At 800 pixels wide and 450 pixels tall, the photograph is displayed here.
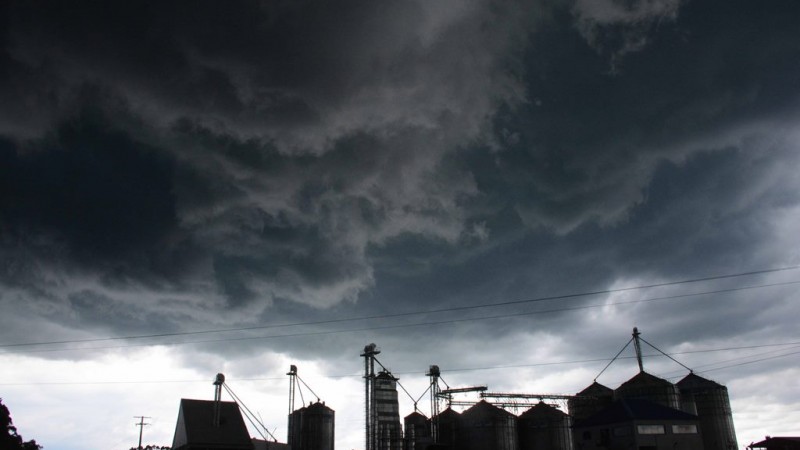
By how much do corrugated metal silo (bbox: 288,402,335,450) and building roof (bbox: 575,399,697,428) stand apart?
42.3m

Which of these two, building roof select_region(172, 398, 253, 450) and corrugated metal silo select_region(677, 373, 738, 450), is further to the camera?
corrugated metal silo select_region(677, 373, 738, 450)

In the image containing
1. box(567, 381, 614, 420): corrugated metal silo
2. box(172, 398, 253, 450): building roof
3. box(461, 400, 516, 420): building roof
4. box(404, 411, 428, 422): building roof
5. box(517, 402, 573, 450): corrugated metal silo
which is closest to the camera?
box(172, 398, 253, 450): building roof

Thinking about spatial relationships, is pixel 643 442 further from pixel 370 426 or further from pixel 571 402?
pixel 370 426

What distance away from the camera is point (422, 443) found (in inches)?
3342

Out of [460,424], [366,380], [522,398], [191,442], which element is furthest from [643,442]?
[191,442]

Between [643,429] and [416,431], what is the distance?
1640 inches

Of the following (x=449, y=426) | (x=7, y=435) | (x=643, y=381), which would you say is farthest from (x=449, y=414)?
(x=7, y=435)

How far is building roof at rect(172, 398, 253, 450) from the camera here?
218 ft

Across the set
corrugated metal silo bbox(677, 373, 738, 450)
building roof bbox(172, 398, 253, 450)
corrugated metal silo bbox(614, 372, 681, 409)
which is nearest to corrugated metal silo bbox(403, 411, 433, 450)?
building roof bbox(172, 398, 253, 450)

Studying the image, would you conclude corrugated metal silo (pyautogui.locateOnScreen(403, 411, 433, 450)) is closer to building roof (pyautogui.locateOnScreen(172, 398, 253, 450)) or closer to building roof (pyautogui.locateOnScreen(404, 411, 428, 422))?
building roof (pyautogui.locateOnScreen(404, 411, 428, 422))

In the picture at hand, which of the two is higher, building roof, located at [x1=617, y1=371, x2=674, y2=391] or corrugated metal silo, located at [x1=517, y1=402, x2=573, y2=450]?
building roof, located at [x1=617, y1=371, x2=674, y2=391]

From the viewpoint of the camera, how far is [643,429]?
A: 204 feet

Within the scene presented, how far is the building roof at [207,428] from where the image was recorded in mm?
66562

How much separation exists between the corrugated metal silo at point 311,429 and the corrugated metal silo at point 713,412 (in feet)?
178
